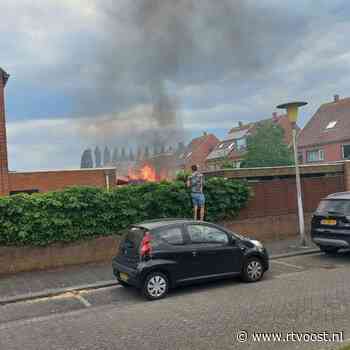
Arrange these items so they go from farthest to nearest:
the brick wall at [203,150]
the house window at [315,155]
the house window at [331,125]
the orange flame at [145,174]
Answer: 1. the brick wall at [203,150]
2. the house window at [315,155]
3. the house window at [331,125]
4. the orange flame at [145,174]

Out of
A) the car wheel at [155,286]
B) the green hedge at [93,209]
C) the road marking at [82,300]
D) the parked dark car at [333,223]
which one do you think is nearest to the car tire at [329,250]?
the parked dark car at [333,223]

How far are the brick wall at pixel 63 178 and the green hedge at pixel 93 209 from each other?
9416 millimetres

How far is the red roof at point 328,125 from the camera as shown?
42.2 m

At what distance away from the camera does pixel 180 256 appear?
7.55m

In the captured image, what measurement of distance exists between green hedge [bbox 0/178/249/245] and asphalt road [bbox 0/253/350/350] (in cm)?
248

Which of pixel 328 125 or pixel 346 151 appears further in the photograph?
pixel 328 125

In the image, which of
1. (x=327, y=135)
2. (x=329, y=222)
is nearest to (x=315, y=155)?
(x=327, y=135)

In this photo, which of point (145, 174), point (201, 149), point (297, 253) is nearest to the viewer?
point (297, 253)

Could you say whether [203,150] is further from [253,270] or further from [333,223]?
[253,270]

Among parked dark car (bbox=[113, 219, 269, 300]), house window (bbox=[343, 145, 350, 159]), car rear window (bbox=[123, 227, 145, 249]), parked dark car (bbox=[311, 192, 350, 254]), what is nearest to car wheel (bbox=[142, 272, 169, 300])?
parked dark car (bbox=[113, 219, 269, 300])

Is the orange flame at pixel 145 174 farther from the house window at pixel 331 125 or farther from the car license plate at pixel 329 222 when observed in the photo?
the house window at pixel 331 125

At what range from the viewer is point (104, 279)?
8.96 metres

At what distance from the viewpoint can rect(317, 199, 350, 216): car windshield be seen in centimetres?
986

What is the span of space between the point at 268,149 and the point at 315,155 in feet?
28.1
